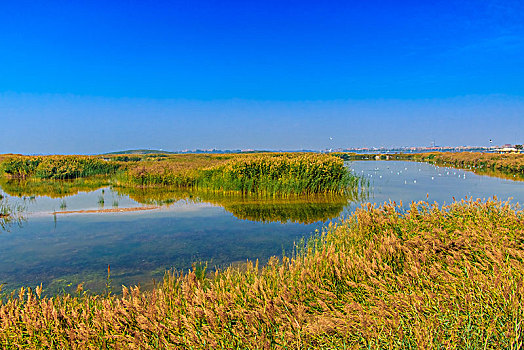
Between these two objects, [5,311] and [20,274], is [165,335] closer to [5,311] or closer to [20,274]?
[5,311]

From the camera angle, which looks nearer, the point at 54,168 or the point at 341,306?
the point at 341,306

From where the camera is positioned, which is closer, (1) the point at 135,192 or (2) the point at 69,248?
(2) the point at 69,248

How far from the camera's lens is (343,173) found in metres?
19.0

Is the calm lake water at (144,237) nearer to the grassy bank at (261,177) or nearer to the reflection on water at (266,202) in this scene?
the reflection on water at (266,202)

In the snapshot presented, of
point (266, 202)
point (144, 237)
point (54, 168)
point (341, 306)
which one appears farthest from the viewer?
point (54, 168)

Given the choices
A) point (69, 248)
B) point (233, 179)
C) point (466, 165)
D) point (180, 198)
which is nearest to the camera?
point (69, 248)

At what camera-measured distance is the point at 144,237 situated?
9.61 m

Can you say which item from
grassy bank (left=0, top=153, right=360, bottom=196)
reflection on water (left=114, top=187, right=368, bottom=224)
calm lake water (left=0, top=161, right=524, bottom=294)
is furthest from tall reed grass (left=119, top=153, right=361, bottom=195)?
calm lake water (left=0, top=161, right=524, bottom=294)

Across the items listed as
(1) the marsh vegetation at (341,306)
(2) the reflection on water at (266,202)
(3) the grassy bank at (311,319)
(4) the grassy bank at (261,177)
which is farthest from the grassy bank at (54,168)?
(3) the grassy bank at (311,319)

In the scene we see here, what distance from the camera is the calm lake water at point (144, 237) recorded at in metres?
7.08

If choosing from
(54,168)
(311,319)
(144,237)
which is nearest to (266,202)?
(144,237)

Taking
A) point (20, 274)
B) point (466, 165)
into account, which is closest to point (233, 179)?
point (20, 274)

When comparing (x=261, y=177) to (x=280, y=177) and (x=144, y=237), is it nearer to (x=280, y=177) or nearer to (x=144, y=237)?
(x=280, y=177)

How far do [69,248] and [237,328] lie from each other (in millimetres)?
6801
